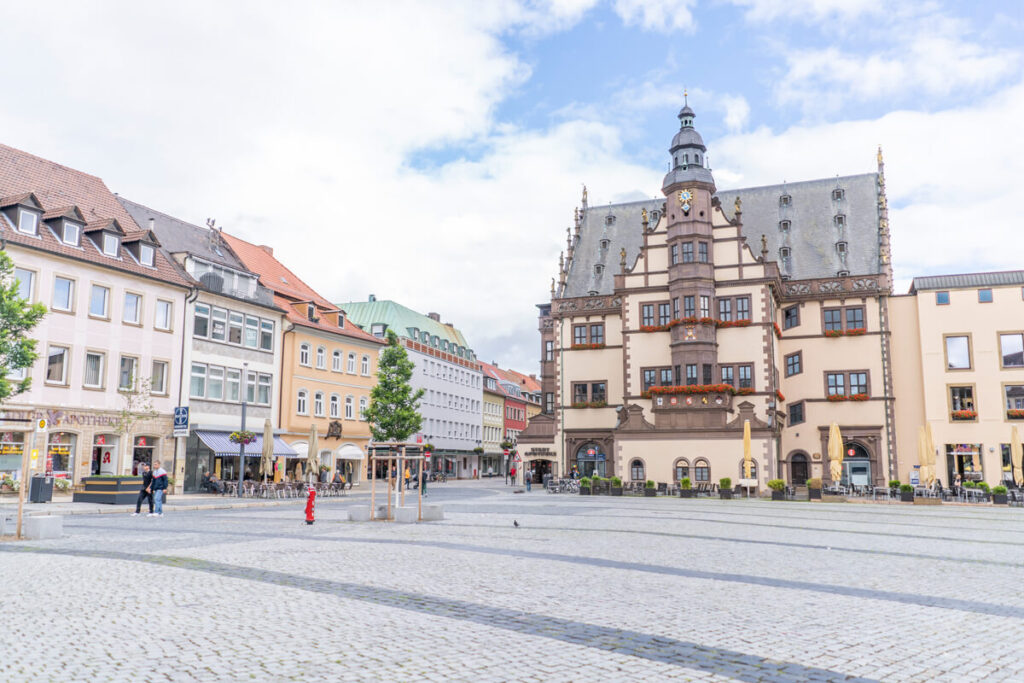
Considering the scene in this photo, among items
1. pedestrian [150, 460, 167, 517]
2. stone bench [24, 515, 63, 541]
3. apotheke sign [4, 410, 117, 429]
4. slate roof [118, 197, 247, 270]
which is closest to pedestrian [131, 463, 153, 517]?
pedestrian [150, 460, 167, 517]

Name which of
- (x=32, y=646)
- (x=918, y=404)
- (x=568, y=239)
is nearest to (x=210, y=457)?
(x=568, y=239)

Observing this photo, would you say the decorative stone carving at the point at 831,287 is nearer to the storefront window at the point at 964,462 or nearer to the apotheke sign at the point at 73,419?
the storefront window at the point at 964,462

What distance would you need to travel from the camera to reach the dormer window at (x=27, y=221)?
113 ft

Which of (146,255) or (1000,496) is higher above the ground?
(146,255)

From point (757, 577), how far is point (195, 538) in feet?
38.3

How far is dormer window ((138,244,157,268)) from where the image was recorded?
132 feet

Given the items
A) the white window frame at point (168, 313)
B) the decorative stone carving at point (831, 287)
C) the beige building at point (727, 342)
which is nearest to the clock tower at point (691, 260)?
the beige building at point (727, 342)

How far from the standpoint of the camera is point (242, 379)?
148 ft

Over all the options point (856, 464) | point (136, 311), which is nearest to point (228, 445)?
point (136, 311)

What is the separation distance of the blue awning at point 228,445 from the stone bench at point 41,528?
24606 millimetres

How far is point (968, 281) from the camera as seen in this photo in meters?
50.9

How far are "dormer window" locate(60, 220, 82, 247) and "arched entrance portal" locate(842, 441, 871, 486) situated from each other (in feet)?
146

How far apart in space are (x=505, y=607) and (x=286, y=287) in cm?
4613

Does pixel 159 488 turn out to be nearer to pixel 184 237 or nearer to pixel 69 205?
pixel 69 205
